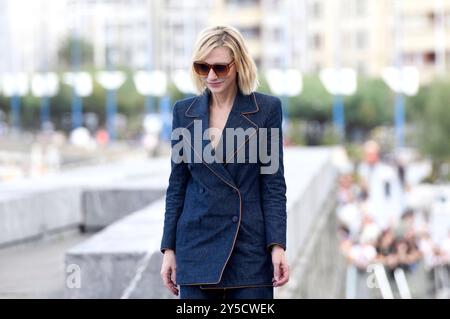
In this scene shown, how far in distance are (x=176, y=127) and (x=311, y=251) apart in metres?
7.05

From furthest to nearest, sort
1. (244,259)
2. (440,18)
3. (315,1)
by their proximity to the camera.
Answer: (315,1), (440,18), (244,259)

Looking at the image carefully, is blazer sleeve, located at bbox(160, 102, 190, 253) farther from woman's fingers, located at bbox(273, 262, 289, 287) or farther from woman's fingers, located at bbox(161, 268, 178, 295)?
woman's fingers, located at bbox(273, 262, 289, 287)

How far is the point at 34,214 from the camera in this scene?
12055 mm

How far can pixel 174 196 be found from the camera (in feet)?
14.4

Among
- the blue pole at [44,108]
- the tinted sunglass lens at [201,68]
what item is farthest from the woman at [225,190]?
the blue pole at [44,108]

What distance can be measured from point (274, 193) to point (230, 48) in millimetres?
485

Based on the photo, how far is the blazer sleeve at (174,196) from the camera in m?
4.38

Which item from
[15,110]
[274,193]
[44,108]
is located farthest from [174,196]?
[44,108]

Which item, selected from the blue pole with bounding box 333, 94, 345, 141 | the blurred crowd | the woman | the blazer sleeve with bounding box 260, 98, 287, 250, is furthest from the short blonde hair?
the blue pole with bounding box 333, 94, 345, 141

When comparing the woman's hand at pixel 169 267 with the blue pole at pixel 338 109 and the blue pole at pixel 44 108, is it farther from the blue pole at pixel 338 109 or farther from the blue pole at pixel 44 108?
the blue pole at pixel 44 108
